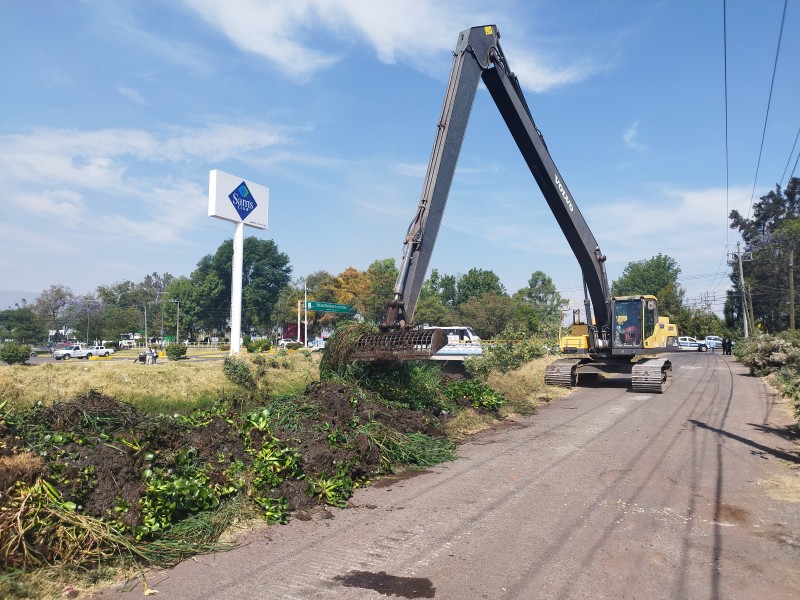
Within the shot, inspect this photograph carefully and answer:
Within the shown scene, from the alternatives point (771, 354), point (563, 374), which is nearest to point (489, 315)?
point (771, 354)

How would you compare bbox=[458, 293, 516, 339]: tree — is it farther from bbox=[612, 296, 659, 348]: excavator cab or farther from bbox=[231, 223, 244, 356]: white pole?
bbox=[612, 296, 659, 348]: excavator cab

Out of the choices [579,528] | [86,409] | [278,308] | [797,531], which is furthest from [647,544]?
[278,308]

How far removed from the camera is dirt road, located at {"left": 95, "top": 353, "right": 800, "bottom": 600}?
4.64 meters

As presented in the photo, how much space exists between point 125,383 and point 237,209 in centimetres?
1114

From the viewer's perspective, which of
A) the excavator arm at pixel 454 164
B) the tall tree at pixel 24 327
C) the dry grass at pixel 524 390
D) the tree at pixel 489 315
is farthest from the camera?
the tree at pixel 489 315

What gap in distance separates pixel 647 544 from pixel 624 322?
14.4 metres

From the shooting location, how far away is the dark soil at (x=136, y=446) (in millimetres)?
5262

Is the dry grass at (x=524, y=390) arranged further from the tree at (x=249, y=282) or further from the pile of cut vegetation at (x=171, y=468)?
the tree at (x=249, y=282)

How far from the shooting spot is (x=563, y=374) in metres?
18.9

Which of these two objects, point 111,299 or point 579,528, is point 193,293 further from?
point 579,528

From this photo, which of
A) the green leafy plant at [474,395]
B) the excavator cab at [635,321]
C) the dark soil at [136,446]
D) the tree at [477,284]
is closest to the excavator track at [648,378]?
the excavator cab at [635,321]

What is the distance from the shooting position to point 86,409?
7.02m

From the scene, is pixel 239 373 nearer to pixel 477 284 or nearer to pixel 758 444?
pixel 758 444

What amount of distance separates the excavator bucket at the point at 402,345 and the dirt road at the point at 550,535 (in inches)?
70.9
